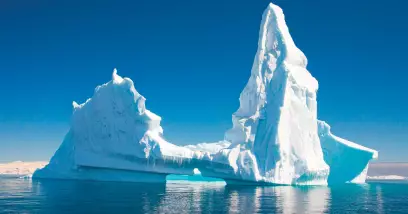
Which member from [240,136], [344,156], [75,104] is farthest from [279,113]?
[75,104]

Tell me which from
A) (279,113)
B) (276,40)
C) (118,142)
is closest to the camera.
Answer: (279,113)

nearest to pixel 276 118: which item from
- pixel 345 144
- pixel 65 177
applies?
pixel 345 144

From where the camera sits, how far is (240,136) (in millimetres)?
41125

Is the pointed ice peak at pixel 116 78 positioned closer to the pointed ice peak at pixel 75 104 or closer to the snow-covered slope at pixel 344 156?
the pointed ice peak at pixel 75 104

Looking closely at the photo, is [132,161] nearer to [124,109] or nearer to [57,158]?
[124,109]

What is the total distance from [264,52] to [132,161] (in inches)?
682

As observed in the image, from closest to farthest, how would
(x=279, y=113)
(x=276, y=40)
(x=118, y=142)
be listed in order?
(x=279, y=113)
(x=118, y=142)
(x=276, y=40)

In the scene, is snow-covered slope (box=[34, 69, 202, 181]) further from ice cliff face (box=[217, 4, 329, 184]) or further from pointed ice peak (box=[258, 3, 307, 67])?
pointed ice peak (box=[258, 3, 307, 67])

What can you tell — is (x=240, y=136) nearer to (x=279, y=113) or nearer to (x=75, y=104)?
(x=279, y=113)

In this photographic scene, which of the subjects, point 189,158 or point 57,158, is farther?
point 57,158

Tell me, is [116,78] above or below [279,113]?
above

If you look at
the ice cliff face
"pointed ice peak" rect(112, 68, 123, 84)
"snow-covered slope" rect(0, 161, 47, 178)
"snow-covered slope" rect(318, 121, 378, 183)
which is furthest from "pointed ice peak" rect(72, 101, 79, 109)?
"snow-covered slope" rect(0, 161, 47, 178)

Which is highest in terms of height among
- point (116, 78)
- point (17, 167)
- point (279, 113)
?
point (116, 78)

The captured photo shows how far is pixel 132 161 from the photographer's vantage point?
39938 millimetres
